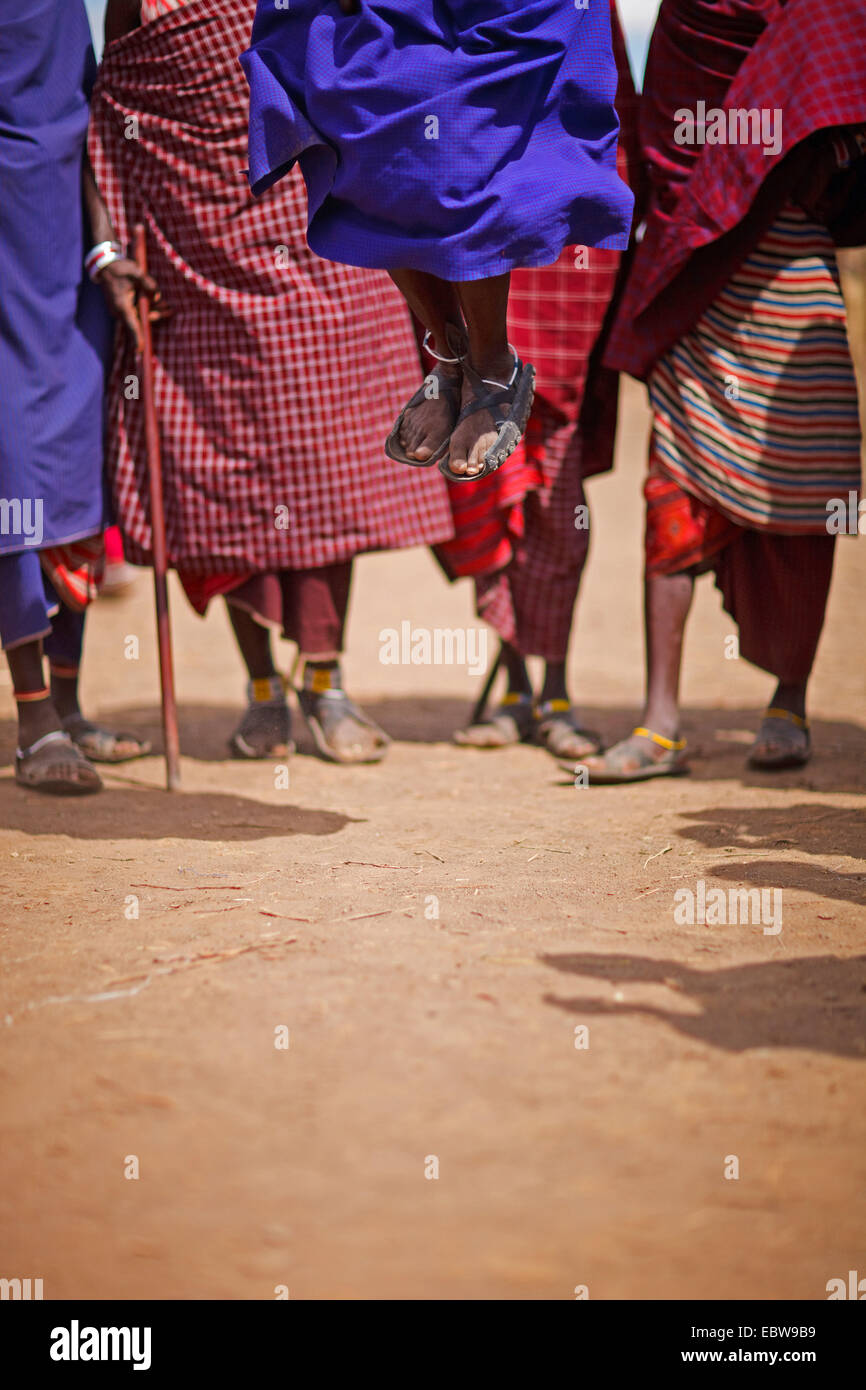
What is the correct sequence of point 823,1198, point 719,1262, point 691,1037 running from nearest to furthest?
point 719,1262, point 823,1198, point 691,1037

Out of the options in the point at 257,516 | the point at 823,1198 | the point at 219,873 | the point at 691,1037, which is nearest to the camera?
the point at 823,1198

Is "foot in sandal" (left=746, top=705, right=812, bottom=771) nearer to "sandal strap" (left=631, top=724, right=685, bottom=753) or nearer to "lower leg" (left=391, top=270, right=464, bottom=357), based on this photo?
"sandal strap" (left=631, top=724, right=685, bottom=753)

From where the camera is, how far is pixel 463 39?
272 cm

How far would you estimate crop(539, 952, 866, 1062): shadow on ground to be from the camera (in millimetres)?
2135

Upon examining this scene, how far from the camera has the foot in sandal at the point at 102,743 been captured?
179 inches

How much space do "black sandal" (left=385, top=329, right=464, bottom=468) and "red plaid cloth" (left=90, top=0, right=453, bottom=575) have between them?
4.63ft

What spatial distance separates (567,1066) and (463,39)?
201 centimetres

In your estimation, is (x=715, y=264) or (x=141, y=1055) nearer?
(x=141, y=1055)

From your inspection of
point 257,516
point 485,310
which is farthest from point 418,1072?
point 257,516

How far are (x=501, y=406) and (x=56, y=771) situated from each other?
1887mm

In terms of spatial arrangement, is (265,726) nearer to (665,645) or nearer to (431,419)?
(665,645)

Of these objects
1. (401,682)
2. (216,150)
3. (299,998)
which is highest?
(216,150)

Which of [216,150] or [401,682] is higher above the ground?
[216,150]

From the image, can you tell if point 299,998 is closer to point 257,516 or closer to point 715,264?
point 257,516
